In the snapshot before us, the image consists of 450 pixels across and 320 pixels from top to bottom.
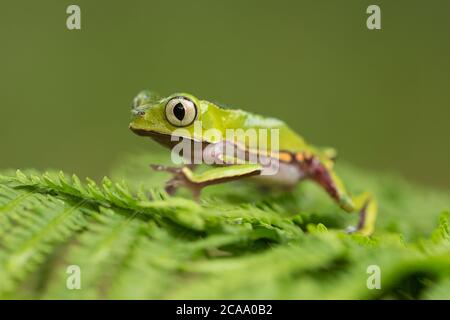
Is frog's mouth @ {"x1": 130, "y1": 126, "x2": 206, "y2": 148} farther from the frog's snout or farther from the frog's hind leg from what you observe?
the frog's hind leg

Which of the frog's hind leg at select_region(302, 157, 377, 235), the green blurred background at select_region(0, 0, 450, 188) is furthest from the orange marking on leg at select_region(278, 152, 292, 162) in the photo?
the green blurred background at select_region(0, 0, 450, 188)

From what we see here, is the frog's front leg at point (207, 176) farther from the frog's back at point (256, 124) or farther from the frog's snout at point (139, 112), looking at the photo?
the frog's back at point (256, 124)

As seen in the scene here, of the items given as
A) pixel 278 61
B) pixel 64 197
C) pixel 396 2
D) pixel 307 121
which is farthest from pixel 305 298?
pixel 396 2

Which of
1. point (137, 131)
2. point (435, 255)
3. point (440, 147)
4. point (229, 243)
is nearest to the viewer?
point (435, 255)

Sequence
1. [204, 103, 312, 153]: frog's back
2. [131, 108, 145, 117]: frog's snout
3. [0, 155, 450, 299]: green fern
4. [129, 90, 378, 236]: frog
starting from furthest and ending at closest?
[204, 103, 312, 153]: frog's back → [131, 108, 145, 117]: frog's snout → [129, 90, 378, 236]: frog → [0, 155, 450, 299]: green fern

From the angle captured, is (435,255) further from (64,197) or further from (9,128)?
(9,128)

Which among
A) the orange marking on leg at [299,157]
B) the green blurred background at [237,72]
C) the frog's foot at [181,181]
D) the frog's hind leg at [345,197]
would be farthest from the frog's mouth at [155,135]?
the green blurred background at [237,72]
